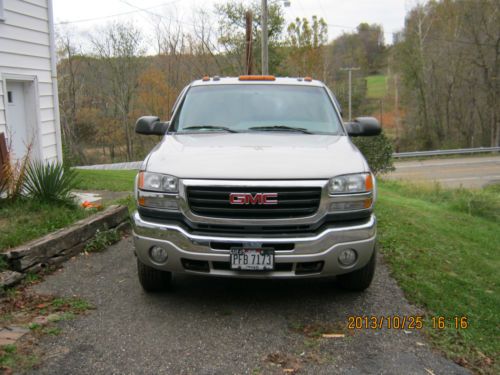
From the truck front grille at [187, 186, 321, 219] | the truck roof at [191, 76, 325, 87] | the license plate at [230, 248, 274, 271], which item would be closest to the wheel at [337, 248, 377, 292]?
the truck front grille at [187, 186, 321, 219]

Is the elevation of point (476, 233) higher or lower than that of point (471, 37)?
lower

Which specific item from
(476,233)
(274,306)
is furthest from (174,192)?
(476,233)

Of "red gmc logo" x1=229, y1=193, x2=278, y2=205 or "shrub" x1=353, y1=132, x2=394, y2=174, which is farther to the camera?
"shrub" x1=353, y1=132, x2=394, y2=174

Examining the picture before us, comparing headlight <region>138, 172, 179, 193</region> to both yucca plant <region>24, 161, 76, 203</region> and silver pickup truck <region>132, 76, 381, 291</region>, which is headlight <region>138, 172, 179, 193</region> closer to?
silver pickup truck <region>132, 76, 381, 291</region>

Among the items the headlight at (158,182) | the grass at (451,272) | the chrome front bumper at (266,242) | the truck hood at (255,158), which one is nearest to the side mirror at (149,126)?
the truck hood at (255,158)

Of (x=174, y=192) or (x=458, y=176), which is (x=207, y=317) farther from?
(x=458, y=176)

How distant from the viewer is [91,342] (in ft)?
11.6

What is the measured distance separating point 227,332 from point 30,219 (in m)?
3.23

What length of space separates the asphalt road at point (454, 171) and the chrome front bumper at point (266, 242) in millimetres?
21755

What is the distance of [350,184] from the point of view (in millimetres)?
3828

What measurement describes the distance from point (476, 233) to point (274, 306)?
5855 millimetres

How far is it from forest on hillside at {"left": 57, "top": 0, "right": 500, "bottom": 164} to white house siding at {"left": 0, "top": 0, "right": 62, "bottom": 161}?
89.9ft

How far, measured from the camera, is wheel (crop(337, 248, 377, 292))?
4258 millimetres
